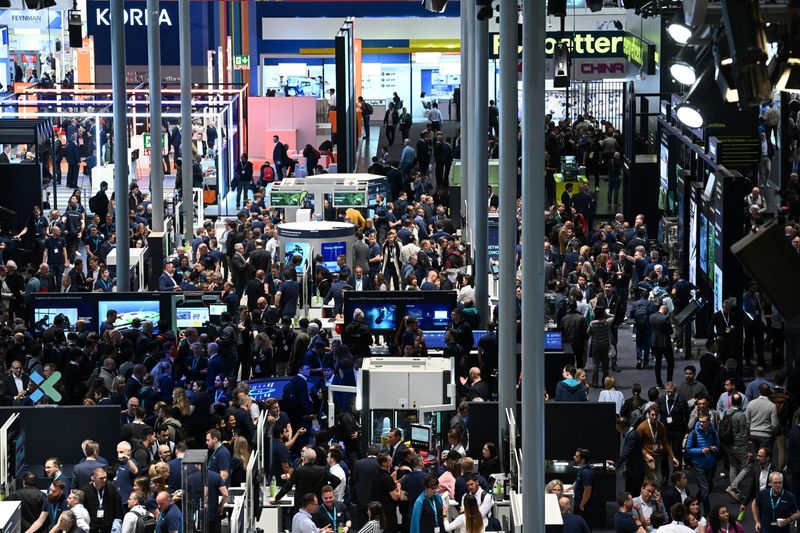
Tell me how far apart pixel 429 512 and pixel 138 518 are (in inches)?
104

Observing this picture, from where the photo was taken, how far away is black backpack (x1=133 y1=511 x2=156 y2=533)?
13.9m

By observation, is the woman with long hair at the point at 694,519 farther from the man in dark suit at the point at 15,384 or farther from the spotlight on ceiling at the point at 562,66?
the spotlight on ceiling at the point at 562,66

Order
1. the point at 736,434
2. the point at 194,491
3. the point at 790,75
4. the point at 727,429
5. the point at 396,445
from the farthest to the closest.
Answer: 1. the point at 727,429
2. the point at 736,434
3. the point at 396,445
4. the point at 194,491
5. the point at 790,75

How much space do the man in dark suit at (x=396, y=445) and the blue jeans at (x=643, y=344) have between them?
22.5 ft

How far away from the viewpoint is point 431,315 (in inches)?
872

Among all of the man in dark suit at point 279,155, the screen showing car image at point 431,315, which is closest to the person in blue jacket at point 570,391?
the screen showing car image at point 431,315

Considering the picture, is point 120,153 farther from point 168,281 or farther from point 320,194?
point 320,194

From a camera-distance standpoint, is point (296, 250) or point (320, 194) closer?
point (296, 250)

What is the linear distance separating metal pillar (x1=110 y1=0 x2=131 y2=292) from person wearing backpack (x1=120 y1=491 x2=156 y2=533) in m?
10.2

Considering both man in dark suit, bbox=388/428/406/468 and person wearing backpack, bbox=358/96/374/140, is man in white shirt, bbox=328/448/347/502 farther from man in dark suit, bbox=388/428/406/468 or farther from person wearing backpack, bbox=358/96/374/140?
person wearing backpack, bbox=358/96/374/140

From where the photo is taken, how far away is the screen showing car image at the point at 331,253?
2673 cm

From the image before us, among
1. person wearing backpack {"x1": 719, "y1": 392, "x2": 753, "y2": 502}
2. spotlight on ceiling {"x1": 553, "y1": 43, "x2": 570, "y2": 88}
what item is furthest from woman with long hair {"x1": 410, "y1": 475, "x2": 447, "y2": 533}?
spotlight on ceiling {"x1": 553, "y1": 43, "x2": 570, "y2": 88}

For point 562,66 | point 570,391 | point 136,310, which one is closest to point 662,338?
point 570,391

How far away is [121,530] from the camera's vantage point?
556 inches
